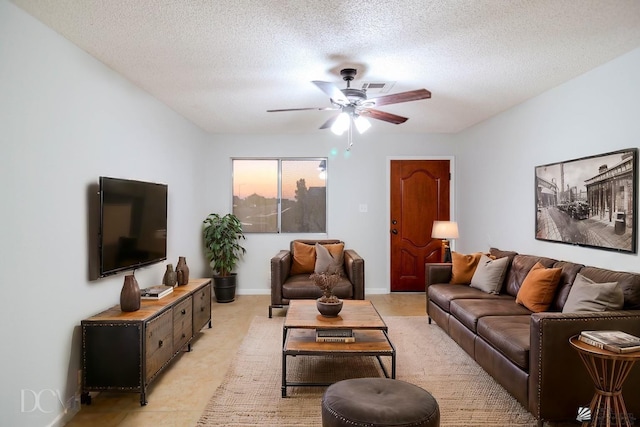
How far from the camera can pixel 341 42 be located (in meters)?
2.74

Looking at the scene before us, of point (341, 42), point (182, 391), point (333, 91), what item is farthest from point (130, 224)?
point (341, 42)

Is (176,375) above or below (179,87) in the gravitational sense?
below

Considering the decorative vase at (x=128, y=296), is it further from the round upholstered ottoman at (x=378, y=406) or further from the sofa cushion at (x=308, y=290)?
the sofa cushion at (x=308, y=290)

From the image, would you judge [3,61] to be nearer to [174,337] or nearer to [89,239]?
[89,239]

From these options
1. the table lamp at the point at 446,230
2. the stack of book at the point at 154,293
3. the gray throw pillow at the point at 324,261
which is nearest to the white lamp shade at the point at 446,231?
the table lamp at the point at 446,230

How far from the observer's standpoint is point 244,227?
6207mm

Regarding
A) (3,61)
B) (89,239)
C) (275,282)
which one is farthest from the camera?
(275,282)

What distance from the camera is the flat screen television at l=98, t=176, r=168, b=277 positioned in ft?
9.61

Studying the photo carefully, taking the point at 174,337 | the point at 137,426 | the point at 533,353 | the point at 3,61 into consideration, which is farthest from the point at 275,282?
the point at 3,61

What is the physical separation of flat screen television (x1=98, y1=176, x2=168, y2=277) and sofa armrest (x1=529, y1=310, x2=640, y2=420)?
9.69 ft

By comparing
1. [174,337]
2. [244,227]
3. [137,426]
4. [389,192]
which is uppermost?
[389,192]

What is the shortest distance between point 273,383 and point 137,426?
97cm

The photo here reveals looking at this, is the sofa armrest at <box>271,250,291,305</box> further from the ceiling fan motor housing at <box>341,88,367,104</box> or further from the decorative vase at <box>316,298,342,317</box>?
the ceiling fan motor housing at <box>341,88,367,104</box>

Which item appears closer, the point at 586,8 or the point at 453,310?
the point at 586,8
